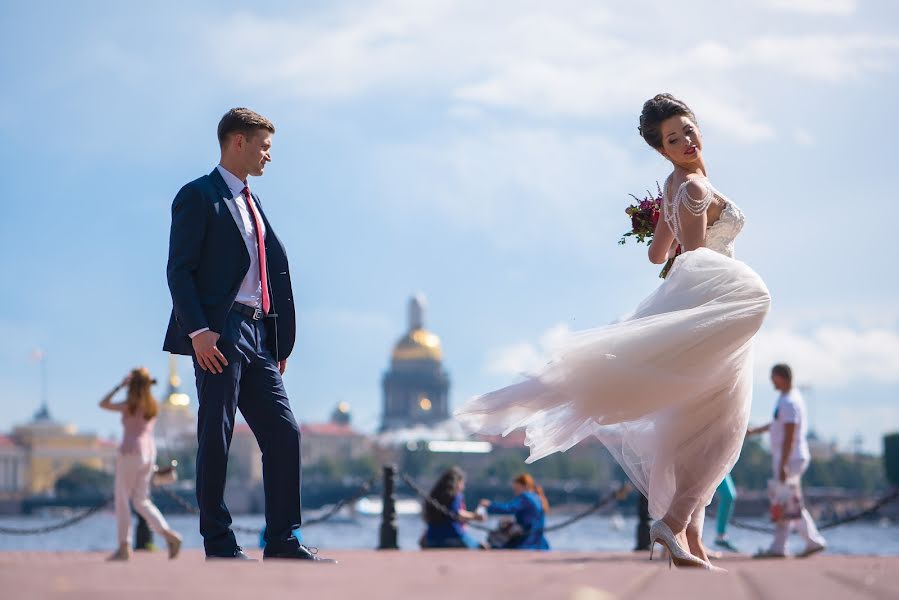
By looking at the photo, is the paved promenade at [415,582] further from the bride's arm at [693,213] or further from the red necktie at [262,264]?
the red necktie at [262,264]

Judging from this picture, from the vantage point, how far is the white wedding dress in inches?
191

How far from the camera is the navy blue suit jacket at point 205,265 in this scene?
5.03m

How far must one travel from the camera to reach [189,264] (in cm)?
→ 510

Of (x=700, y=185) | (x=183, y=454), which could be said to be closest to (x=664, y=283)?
(x=700, y=185)

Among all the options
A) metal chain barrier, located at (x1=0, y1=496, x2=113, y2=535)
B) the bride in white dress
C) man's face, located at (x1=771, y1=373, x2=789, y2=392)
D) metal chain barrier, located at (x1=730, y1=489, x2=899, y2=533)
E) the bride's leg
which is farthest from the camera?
metal chain barrier, located at (x1=0, y1=496, x2=113, y2=535)

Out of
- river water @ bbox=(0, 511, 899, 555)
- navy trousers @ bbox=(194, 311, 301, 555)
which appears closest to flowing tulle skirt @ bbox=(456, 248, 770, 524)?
navy trousers @ bbox=(194, 311, 301, 555)

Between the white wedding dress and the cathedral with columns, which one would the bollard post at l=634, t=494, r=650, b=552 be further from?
the cathedral with columns

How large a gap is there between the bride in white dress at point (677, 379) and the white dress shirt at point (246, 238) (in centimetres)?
76

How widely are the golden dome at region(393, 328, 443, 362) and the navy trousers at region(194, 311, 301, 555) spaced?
15853 centimetres

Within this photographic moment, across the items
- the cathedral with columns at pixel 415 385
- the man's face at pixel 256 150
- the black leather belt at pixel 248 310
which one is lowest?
the cathedral with columns at pixel 415 385

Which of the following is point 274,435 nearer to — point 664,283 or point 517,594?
point 664,283

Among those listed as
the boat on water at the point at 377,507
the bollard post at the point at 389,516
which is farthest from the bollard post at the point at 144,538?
the boat on water at the point at 377,507

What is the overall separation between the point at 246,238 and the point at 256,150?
0.32 m

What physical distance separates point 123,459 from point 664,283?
5253 millimetres
